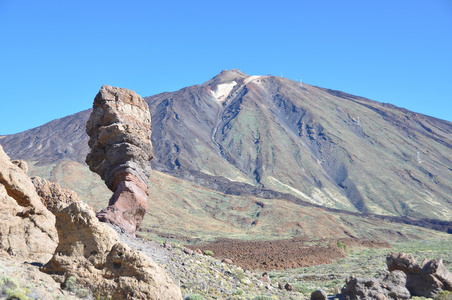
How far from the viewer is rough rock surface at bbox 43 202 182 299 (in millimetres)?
8359

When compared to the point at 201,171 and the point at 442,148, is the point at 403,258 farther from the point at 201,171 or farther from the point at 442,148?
the point at 442,148

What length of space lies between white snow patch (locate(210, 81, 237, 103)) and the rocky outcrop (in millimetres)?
161057

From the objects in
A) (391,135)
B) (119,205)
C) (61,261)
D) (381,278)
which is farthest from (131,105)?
(391,135)

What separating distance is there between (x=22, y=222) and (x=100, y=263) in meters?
3.18

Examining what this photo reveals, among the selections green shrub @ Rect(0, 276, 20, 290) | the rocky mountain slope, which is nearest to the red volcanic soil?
green shrub @ Rect(0, 276, 20, 290)

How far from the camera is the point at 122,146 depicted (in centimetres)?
1741

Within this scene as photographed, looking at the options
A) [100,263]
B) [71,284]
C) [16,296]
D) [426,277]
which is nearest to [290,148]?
[426,277]

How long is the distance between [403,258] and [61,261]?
14687 millimetres

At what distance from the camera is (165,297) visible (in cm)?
840

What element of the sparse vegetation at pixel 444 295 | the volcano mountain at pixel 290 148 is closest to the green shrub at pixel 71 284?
the sparse vegetation at pixel 444 295

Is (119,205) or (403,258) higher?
(119,205)

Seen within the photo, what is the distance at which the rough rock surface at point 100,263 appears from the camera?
836 centimetres

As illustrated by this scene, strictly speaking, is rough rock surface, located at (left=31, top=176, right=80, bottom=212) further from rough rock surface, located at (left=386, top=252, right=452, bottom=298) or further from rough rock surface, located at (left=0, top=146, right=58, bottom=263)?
rough rock surface, located at (left=386, top=252, right=452, bottom=298)

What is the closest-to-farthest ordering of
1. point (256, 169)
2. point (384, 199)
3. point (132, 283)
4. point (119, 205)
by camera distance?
point (132, 283) → point (119, 205) → point (384, 199) → point (256, 169)
